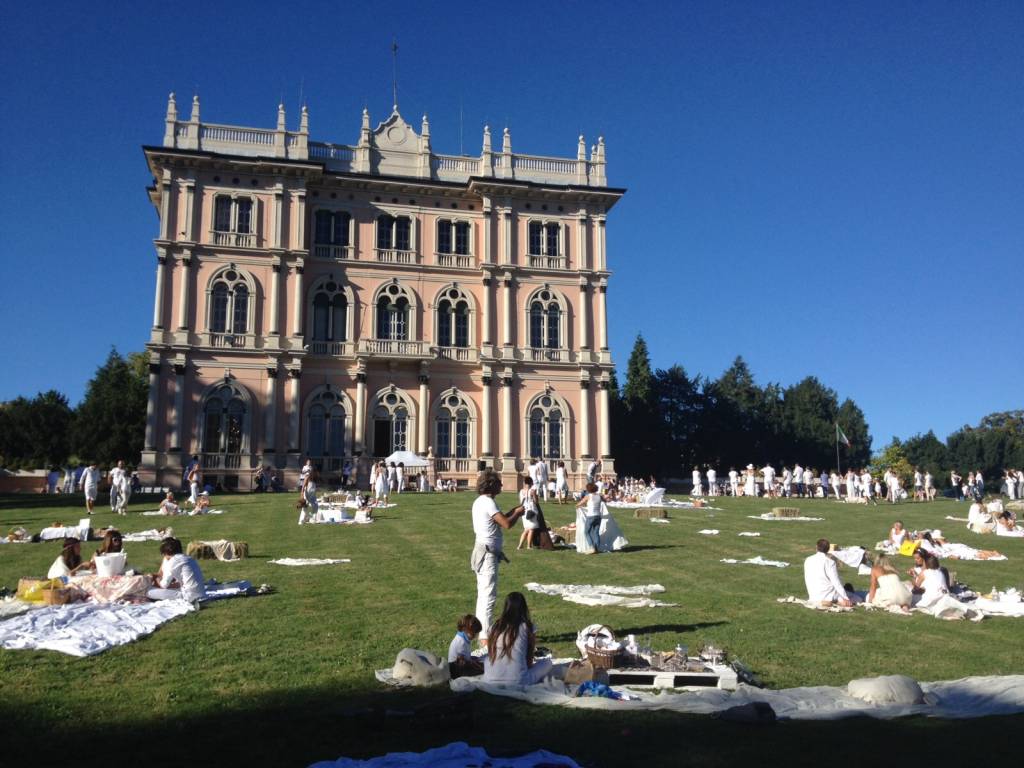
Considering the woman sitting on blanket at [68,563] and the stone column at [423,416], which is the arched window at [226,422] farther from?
the woman sitting on blanket at [68,563]

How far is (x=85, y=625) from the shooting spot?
10617mm

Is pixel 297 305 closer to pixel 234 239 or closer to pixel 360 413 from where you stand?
pixel 234 239

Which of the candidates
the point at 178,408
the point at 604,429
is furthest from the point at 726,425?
the point at 178,408

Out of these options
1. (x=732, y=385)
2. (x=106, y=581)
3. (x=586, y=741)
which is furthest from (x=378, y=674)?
(x=732, y=385)

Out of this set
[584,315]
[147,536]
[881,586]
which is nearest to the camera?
[881,586]

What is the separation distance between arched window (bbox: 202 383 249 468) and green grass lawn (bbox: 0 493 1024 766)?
2128 cm

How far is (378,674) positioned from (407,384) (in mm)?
35425

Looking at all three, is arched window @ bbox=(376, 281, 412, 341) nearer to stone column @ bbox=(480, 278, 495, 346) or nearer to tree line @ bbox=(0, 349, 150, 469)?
stone column @ bbox=(480, 278, 495, 346)

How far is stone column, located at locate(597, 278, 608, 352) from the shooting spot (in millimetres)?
45562

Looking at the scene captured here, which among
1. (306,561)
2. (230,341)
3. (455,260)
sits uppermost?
(455,260)

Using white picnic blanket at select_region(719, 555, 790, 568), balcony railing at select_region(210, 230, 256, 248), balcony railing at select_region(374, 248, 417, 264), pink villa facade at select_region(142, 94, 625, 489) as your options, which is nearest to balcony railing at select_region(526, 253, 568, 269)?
pink villa facade at select_region(142, 94, 625, 489)

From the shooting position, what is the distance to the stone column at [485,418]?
Answer: 4341 cm

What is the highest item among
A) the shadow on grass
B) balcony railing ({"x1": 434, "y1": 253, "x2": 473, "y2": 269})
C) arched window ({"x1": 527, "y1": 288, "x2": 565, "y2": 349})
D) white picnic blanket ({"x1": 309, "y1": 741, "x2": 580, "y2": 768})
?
balcony railing ({"x1": 434, "y1": 253, "x2": 473, "y2": 269})

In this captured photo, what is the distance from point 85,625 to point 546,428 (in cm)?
3477
